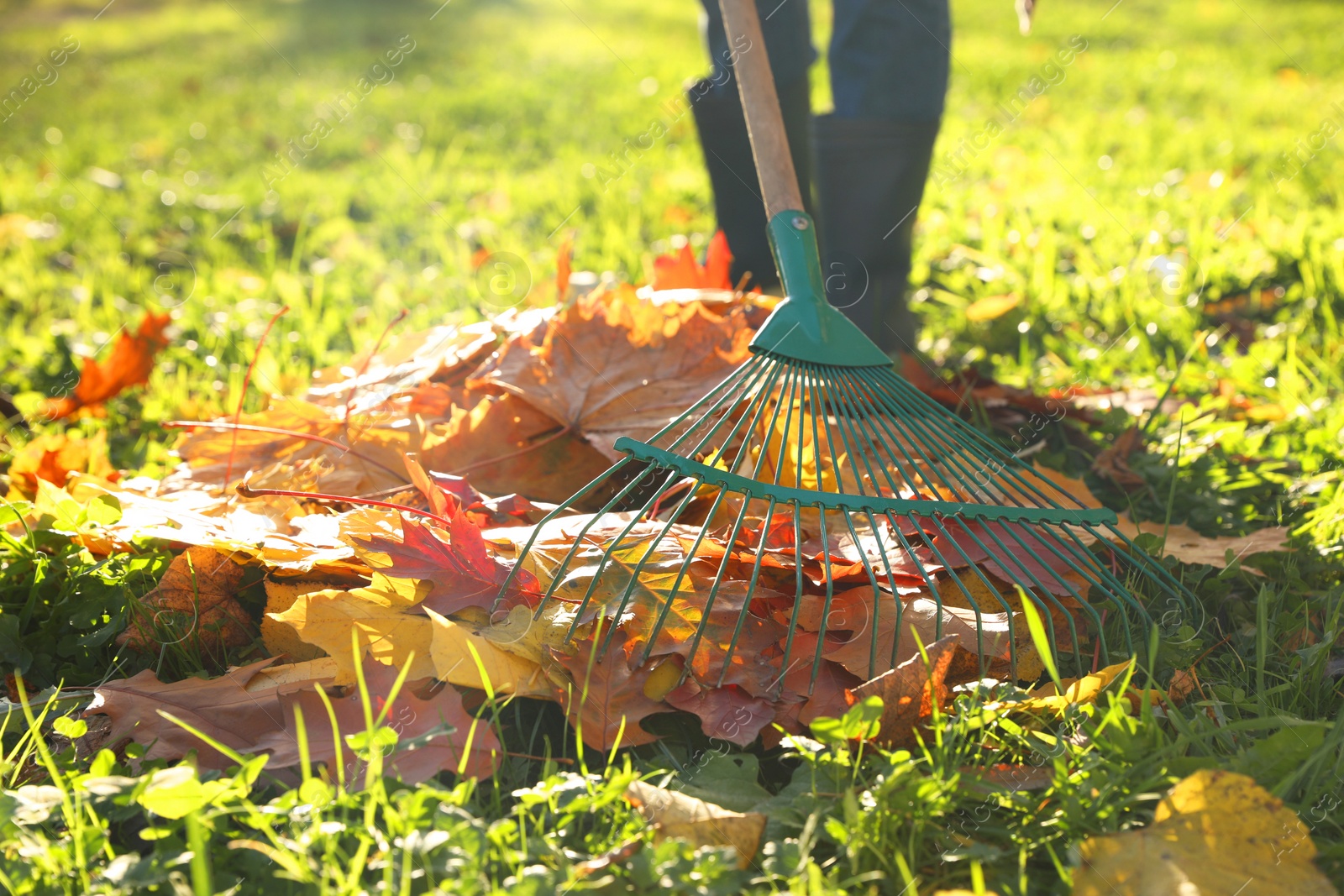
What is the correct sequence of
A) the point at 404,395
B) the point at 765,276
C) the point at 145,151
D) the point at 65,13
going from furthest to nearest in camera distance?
the point at 65,13 → the point at 145,151 → the point at 765,276 → the point at 404,395

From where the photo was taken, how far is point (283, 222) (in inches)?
146

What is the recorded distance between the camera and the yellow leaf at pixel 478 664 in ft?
3.79

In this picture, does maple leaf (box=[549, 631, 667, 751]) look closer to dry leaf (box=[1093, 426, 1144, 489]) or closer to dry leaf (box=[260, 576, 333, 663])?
dry leaf (box=[260, 576, 333, 663])

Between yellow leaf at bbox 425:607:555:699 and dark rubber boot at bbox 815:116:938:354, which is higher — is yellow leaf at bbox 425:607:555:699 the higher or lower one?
the lower one

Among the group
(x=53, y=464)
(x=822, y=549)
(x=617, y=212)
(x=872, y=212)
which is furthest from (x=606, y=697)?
(x=617, y=212)

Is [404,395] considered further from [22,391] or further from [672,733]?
[22,391]

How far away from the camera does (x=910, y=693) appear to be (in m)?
1.13

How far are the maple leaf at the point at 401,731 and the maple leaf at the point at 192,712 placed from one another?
3 centimetres

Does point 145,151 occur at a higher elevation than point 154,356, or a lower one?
higher

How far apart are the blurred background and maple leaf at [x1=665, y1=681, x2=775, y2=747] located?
1.05 metres

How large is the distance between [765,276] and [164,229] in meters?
2.44

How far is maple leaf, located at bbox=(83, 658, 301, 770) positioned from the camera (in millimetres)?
1176

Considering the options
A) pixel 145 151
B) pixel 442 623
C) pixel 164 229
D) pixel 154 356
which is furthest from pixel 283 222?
pixel 442 623

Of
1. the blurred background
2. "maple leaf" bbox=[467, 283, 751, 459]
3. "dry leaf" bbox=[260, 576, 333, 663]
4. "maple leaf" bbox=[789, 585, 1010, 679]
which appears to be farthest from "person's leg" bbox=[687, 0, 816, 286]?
"dry leaf" bbox=[260, 576, 333, 663]
